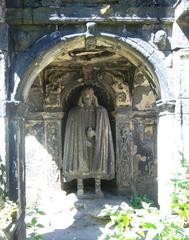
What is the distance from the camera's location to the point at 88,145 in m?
8.09

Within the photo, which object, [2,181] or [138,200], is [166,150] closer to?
[2,181]

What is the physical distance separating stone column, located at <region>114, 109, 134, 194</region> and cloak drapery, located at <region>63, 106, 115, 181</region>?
0.81ft

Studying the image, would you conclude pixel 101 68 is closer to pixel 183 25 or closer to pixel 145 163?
pixel 145 163

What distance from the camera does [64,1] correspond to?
5.36m

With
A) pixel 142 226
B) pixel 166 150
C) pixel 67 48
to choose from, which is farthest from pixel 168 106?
pixel 142 226

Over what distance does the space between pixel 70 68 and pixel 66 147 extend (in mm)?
1639

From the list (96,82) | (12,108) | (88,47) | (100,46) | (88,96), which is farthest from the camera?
(96,82)

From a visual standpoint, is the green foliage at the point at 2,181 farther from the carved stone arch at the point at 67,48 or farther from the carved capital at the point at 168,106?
the carved capital at the point at 168,106

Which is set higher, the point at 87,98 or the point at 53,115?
the point at 87,98

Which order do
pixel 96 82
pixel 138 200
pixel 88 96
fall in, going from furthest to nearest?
pixel 96 82
pixel 88 96
pixel 138 200

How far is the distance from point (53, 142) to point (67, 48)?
3.08m

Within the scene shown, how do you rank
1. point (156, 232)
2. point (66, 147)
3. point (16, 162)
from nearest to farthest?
point (156, 232) < point (16, 162) < point (66, 147)

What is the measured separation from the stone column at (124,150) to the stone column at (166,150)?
273cm

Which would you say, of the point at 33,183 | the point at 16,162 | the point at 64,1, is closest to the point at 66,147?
the point at 33,183
